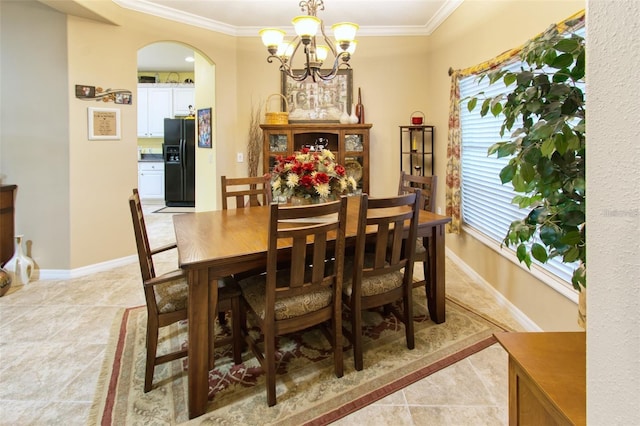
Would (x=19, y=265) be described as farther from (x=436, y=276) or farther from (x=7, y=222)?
(x=436, y=276)

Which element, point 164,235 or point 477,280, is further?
point 164,235

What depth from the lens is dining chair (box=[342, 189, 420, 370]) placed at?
2.10m

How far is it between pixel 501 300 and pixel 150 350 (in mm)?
2601

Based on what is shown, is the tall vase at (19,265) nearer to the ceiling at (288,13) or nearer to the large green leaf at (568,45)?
the ceiling at (288,13)

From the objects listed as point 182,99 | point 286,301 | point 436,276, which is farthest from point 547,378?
point 182,99

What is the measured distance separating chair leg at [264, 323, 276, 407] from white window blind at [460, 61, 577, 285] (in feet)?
6.52

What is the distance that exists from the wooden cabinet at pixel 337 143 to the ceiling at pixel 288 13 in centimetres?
120

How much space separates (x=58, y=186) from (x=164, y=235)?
191 cm

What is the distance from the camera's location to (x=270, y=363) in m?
1.90

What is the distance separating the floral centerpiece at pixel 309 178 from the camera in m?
2.36

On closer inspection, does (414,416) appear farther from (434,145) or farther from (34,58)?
(34,58)

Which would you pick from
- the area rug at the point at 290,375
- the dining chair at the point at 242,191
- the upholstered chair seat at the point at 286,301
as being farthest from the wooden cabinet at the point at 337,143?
the upholstered chair seat at the point at 286,301

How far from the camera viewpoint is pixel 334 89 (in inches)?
195

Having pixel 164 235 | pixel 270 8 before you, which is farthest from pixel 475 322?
pixel 164 235
